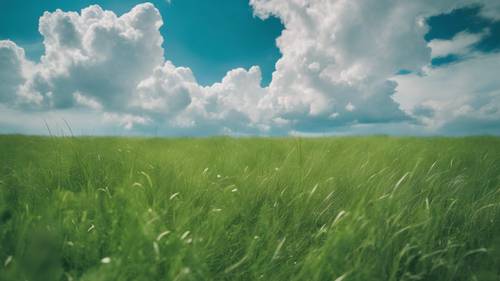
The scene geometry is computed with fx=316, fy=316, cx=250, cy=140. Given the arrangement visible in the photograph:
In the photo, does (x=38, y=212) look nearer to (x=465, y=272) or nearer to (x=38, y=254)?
(x=38, y=254)

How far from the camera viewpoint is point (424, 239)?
1.97 m

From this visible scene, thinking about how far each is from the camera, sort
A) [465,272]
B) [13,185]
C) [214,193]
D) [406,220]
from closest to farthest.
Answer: [465,272] < [406,220] < [214,193] < [13,185]

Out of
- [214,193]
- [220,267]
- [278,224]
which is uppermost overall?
[214,193]

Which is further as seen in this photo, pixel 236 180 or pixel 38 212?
pixel 236 180

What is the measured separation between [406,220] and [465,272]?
1.47ft

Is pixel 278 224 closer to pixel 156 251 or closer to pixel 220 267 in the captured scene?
pixel 220 267

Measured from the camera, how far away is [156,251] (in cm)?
157

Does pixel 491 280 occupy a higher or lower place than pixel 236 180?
lower

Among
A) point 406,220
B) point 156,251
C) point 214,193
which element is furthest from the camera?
point 214,193

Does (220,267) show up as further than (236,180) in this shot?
No

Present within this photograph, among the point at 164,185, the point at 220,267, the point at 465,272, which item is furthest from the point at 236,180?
the point at 465,272

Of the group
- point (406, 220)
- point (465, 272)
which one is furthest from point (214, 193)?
point (465, 272)

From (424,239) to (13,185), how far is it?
349cm

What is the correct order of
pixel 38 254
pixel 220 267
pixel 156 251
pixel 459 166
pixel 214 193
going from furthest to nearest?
pixel 459 166, pixel 214 193, pixel 220 267, pixel 156 251, pixel 38 254
